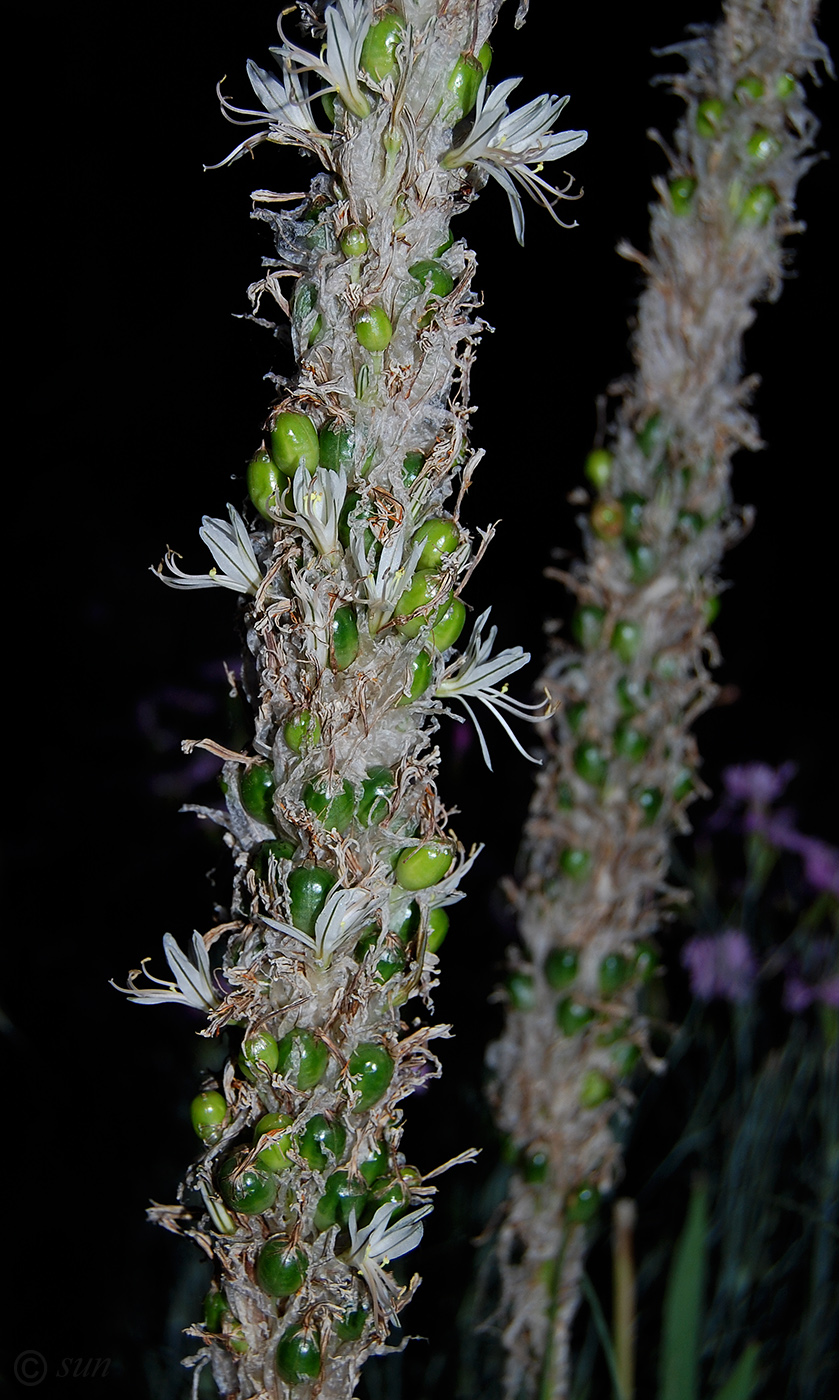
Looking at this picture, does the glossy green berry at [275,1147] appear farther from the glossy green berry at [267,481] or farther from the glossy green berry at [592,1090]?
the glossy green berry at [592,1090]

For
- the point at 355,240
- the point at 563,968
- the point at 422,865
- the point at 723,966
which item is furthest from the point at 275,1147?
the point at 723,966

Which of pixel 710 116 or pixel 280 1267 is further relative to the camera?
pixel 710 116

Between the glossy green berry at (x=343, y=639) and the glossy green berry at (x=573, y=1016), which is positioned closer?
the glossy green berry at (x=343, y=639)

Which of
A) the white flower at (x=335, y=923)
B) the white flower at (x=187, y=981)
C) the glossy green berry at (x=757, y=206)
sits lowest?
the white flower at (x=187, y=981)

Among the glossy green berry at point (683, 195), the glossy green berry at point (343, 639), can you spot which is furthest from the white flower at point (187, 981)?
the glossy green berry at point (683, 195)

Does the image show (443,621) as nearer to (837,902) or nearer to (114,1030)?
(114,1030)

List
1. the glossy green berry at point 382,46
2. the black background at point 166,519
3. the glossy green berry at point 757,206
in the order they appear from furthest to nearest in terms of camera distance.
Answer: the black background at point 166,519 → the glossy green berry at point 757,206 → the glossy green berry at point 382,46

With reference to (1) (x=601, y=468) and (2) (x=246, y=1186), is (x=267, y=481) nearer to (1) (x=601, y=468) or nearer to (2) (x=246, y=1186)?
(2) (x=246, y=1186)
